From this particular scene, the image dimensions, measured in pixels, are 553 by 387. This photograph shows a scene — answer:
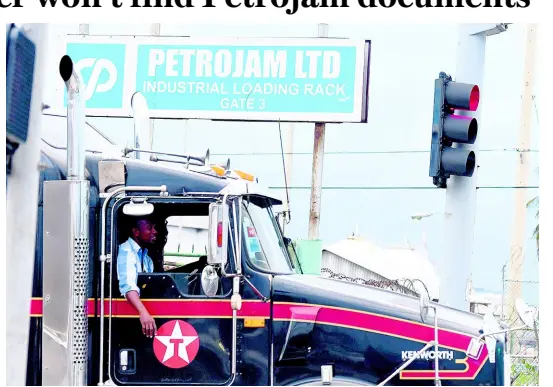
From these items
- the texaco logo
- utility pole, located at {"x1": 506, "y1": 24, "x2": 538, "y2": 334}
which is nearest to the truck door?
the texaco logo

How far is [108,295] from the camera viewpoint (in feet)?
22.6

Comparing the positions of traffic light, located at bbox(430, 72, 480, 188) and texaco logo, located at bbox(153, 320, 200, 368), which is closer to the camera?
texaco logo, located at bbox(153, 320, 200, 368)

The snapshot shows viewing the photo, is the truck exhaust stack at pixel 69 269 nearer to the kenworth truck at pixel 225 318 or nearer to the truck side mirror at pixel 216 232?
the kenworth truck at pixel 225 318

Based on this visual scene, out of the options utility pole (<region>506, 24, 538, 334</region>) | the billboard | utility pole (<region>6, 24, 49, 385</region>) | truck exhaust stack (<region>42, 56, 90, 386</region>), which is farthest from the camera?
utility pole (<region>506, 24, 538, 334</region>)

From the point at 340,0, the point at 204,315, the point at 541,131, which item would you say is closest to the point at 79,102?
the point at 204,315

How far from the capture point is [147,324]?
6.84m

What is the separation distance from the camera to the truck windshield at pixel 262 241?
282 inches

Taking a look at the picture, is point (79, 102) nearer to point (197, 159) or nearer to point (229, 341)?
point (197, 159)

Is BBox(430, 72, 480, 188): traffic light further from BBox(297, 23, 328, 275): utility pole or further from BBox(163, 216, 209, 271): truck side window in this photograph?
BBox(297, 23, 328, 275): utility pole

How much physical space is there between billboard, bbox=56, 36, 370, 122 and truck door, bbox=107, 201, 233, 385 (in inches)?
411

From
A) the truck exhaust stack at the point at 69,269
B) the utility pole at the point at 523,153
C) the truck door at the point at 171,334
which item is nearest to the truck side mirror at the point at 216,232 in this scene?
the truck door at the point at 171,334

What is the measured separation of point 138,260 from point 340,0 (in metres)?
2.85

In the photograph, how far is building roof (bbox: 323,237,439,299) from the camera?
77.2 feet

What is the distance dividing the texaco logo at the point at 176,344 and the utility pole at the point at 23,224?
950 millimetres
